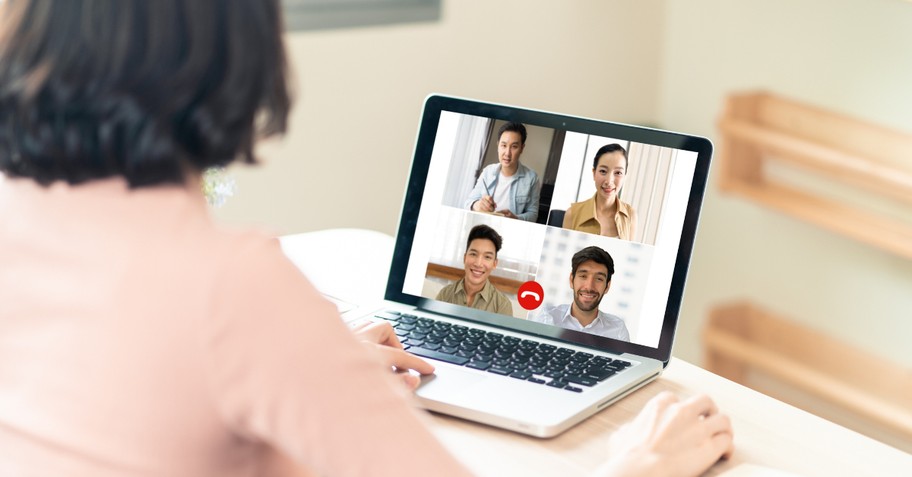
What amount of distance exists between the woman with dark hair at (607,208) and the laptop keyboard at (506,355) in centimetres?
14

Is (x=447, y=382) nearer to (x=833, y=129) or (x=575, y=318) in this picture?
(x=575, y=318)

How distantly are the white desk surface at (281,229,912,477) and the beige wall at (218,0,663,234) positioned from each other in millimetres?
1148

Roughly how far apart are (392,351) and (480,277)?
19cm

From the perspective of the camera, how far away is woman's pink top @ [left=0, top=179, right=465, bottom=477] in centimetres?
56

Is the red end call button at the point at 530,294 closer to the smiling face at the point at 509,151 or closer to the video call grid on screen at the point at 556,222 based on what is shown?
the video call grid on screen at the point at 556,222

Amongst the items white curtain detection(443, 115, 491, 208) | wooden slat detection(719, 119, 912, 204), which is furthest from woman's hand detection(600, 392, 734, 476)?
wooden slat detection(719, 119, 912, 204)

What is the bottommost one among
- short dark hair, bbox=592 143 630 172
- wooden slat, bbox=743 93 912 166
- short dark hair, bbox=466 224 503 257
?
short dark hair, bbox=466 224 503 257

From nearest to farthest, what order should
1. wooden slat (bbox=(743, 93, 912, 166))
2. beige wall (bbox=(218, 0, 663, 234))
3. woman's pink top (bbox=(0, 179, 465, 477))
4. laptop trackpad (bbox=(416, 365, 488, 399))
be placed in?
1. woman's pink top (bbox=(0, 179, 465, 477))
2. laptop trackpad (bbox=(416, 365, 488, 399))
3. beige wall (bbox=(218, 0, 663, 234))
4. wooden slat (bbox=(743, 93, 912, 166))

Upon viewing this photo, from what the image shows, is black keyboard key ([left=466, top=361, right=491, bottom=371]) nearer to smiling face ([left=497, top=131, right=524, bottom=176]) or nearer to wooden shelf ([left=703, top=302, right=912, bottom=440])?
smiling face ([left=497, top=131, right=524, bottom=176])

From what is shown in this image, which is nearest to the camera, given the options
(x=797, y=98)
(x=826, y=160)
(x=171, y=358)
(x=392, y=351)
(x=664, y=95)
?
(x=171, y=358)

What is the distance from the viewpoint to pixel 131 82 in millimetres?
563

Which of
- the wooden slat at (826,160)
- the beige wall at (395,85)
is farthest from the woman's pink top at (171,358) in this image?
the wooden slat at (826,160)

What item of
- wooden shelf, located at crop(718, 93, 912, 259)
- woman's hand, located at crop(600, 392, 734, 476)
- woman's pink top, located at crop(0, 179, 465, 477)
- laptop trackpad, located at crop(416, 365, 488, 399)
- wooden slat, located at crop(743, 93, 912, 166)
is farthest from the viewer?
wooden slat, located at crop(743, 93, 912, 166)

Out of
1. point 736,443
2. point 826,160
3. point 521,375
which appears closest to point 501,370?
point 521,375
